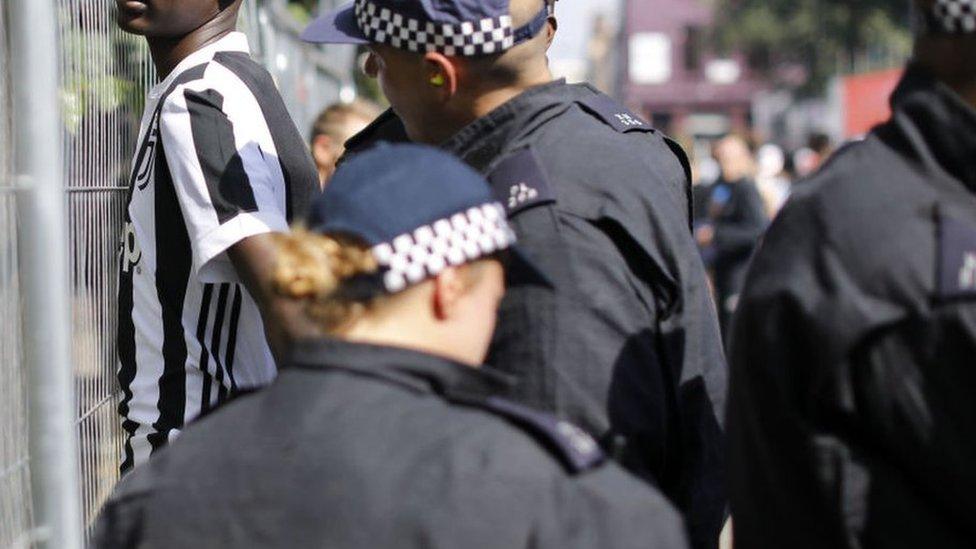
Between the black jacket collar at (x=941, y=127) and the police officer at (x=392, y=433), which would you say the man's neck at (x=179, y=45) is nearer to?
the police officer at (x=392, y=433)

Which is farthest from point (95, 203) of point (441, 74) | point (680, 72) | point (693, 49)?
point (680, 72)

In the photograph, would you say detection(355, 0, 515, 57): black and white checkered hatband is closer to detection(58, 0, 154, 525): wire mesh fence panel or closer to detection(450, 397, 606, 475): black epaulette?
detection(58, 0, 154, 525): wire mesh fence panel

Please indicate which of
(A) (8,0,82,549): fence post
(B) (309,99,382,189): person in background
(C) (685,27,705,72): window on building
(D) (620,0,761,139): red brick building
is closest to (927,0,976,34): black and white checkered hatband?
(A) (8,0,82,549): fence post

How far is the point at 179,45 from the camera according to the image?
149 inches

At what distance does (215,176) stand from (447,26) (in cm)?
68

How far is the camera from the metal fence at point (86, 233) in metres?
3.10

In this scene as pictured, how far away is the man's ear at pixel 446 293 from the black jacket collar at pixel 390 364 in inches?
2.6

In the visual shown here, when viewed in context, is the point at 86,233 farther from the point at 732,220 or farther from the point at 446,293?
the point at 732,220

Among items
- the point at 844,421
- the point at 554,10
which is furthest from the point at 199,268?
the point at 844,421

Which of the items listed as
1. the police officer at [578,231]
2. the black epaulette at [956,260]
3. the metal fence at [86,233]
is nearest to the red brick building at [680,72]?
the metal fence at [86,233]

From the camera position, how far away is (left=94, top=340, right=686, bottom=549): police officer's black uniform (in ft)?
6.43

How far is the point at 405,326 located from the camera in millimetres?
2150

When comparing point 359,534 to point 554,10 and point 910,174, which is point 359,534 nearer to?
point 910,174

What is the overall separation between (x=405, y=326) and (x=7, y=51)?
4.33 feet
